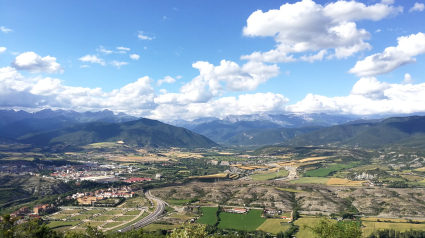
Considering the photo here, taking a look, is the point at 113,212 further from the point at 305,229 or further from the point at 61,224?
the point at 305,229

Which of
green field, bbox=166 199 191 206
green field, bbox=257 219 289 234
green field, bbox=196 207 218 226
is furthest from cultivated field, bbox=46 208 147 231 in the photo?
green field, bbox=257 219 289 234

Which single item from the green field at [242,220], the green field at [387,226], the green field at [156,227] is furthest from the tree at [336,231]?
the green field at [156,227]

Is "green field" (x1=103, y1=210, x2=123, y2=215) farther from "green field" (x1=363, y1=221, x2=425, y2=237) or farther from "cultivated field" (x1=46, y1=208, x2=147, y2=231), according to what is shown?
"green field" (x1=363, y1=221, x2=425, y2=237)

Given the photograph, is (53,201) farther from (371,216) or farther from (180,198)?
(371,216)

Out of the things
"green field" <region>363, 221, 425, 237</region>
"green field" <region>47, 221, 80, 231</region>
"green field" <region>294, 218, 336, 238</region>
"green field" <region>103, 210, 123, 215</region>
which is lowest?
"green field" <region>363, 221, 425, 237</region>

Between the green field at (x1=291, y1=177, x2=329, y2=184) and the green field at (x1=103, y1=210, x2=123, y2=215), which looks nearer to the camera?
the green field at (x1=103, y1=210, x2=123, y2=215)

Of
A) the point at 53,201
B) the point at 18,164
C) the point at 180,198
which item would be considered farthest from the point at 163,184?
the point at 18,164

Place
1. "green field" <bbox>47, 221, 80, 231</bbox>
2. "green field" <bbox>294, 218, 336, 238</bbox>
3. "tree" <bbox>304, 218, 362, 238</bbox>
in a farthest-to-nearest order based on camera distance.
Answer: "green field" <bbox>47, 221, 80, 231</bbox>, "green field" <bbox>294, 218, 336, 238</bbox>, "tree" <bbox>304, 218, 362, 238</bbox>
